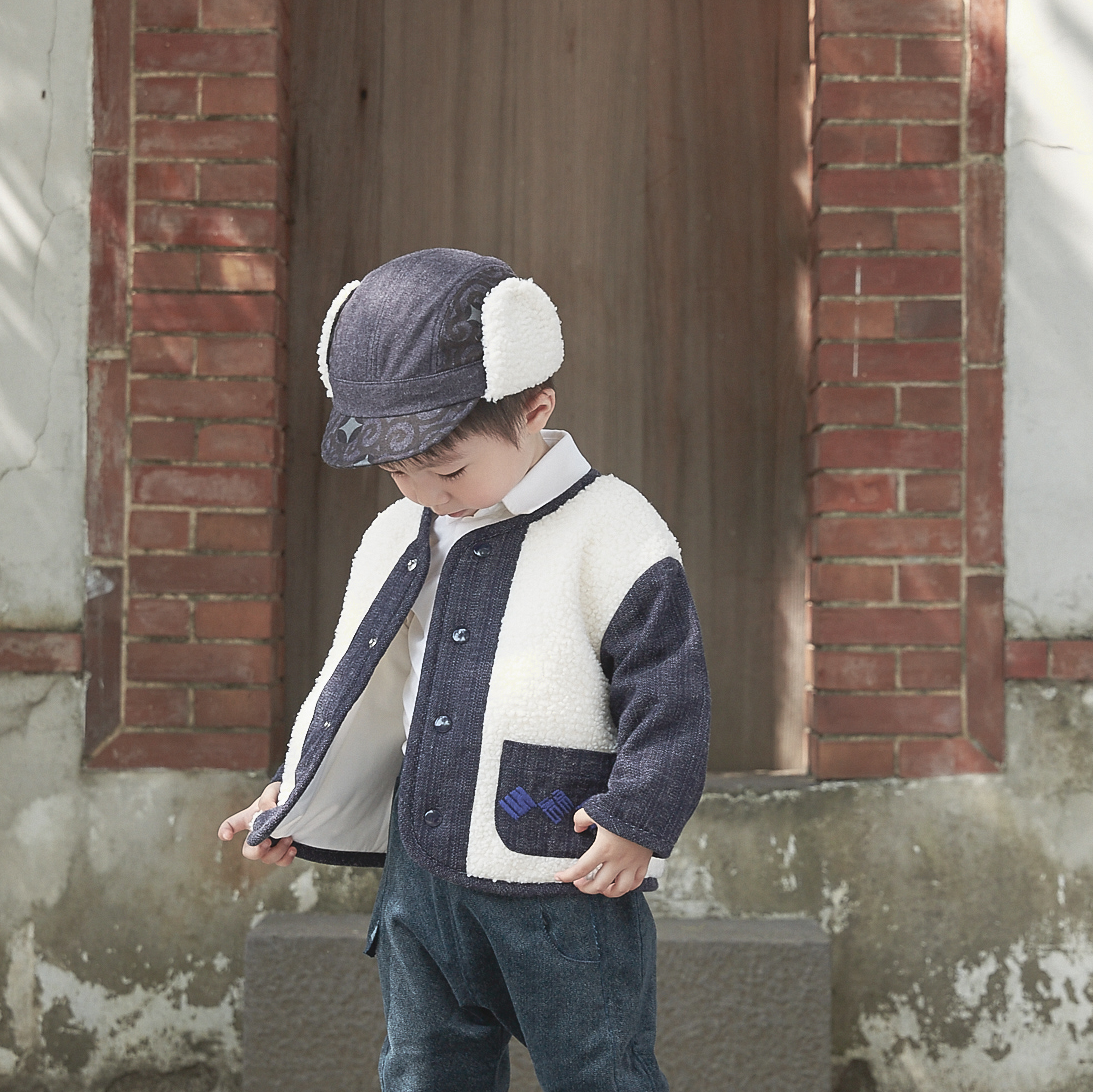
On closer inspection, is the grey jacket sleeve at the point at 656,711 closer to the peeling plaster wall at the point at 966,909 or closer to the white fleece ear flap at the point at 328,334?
the white fleece ear flap at the point at 328,334

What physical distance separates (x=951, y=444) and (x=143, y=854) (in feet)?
6.98

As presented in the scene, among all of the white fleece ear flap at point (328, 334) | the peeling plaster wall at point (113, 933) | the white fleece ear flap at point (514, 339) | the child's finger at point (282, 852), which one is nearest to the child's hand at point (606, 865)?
the child's finger at point (282, 852)

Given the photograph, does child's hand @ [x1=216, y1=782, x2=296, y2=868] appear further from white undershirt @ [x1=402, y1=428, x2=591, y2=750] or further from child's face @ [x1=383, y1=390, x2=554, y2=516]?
child's face @ [x1=383, y1=390, x2=554, y2=516]

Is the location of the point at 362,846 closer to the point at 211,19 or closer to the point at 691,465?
the point at 691,465

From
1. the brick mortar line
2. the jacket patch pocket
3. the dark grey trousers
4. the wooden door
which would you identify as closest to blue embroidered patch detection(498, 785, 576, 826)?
the jacket patch pocket

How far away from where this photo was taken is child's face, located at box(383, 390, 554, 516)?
151cm

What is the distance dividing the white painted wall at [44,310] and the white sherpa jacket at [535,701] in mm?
1361

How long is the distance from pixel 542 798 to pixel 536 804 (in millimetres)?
11

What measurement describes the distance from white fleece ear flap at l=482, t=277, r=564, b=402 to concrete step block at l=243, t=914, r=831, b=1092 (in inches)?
61.5

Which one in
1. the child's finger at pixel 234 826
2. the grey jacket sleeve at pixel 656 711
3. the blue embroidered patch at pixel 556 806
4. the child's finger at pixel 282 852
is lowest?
the child's finger at pixel 282 852

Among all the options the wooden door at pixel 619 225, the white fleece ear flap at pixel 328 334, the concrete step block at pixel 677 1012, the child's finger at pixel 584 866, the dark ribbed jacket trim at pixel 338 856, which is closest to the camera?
the child's finger at pixel 584 866

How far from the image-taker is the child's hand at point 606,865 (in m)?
1.43

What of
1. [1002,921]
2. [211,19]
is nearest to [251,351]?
[211,19]

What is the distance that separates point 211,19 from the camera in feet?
8.86
